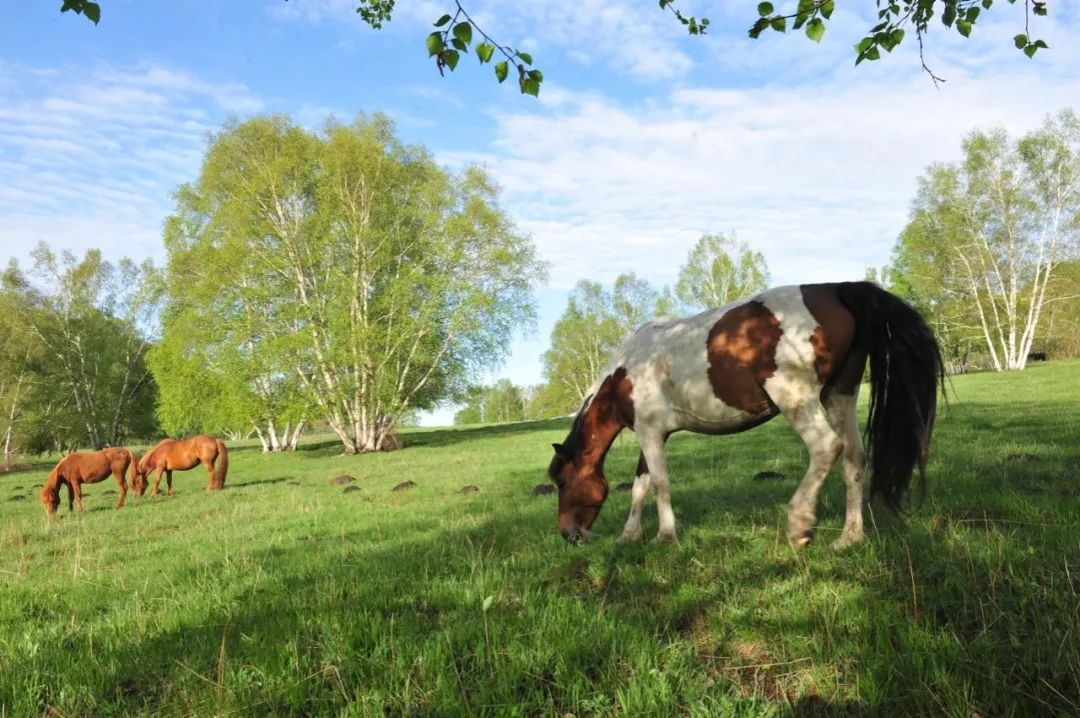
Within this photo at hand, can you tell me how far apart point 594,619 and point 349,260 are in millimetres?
31185

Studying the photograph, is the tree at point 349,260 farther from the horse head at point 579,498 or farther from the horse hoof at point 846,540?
the horse hoof at point 846,540

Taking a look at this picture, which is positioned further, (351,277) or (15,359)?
(15,359)

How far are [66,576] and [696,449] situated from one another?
1324 cm

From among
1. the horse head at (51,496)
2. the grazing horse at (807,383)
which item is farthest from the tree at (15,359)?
the grazing horse at (807,383)

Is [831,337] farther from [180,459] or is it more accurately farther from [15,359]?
[15,359]

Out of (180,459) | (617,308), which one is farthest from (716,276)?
(180,459)

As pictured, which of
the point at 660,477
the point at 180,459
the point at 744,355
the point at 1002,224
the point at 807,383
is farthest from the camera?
the point at 1002,224

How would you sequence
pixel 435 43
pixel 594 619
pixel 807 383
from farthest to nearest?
pixel 807 383
pixel 435 43
pixel 594 619

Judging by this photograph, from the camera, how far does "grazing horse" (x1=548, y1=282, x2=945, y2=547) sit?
5176mm

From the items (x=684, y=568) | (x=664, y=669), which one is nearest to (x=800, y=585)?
(x=684, y=568)

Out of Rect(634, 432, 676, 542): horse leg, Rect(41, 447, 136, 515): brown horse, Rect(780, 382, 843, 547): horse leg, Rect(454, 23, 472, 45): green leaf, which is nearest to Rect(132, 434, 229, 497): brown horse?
Rect(41, 447, 136, 515): brown horse

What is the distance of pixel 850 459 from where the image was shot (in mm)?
5453

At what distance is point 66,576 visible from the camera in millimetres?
6992

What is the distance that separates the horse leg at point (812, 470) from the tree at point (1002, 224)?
4375cm
